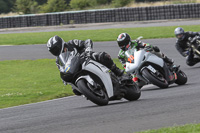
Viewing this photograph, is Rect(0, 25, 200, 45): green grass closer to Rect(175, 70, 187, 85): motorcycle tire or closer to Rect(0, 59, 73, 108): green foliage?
Rect(0, 59, 73, 108): green foliage

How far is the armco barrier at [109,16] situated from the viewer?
3395cm

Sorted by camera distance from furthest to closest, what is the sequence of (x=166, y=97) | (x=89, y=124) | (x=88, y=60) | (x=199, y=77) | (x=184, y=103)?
1. (x=199, y=77)
2. (x=166, y=97)
3. (x=88, y=60)
4. (x=184, y=103)
5. (x=89, y=124)

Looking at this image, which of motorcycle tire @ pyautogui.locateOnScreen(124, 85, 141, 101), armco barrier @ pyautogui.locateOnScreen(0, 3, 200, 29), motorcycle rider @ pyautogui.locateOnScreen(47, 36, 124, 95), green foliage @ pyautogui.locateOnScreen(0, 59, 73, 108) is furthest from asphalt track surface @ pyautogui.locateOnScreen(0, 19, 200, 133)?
armco barrier @ pyautogui.locateOnScreen(0, 3, 200, 29)

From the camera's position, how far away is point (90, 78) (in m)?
8.02

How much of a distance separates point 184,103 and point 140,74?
9.87ft

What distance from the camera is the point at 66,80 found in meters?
8.18

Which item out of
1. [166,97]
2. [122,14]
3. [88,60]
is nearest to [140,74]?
[166,97]

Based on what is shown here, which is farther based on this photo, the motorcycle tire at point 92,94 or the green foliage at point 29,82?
the green foliage at point 29,82

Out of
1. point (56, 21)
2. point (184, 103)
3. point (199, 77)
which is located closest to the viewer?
point (184, 103)

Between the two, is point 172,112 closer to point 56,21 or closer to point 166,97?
point 166,97

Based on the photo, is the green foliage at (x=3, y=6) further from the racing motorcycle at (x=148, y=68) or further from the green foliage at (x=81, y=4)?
the racing motorcycle at (x=148, y=68)

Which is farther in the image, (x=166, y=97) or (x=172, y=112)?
(x=166, y=97)

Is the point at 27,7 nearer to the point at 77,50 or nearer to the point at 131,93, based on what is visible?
the point at 77,50

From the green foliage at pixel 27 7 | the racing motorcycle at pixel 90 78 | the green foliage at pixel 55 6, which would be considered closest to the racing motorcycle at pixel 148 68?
the racing motorcycle at pixel 90 78
